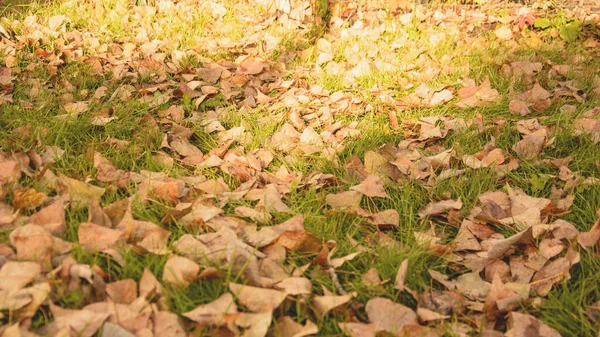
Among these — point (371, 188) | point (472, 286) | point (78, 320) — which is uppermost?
point (78, 320)

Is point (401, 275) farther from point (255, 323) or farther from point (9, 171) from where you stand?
point (9, 171)

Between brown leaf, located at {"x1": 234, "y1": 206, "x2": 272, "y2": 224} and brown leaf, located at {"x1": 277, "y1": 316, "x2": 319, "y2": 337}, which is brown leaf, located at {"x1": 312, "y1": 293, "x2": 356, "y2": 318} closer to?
brown leaf, located at {"x1": 277, "y1": 316, "x2": 319, "y2": 337}

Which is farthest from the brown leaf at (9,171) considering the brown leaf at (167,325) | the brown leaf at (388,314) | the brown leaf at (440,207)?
the brown leaf at (440,207)

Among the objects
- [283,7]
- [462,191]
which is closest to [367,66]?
[283,7]

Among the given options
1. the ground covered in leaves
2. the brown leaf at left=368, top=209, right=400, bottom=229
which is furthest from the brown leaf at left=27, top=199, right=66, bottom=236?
the brown leaf at left=368, top=209, right=400, bottom=229

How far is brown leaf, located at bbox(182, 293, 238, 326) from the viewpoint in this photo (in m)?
1.47

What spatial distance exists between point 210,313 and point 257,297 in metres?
0.14

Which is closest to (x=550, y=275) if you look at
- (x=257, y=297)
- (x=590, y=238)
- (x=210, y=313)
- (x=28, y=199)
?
(x=590, y=238)

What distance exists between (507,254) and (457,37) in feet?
7.76

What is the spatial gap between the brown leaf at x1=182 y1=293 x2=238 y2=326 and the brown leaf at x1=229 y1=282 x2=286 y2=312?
1.6 inches

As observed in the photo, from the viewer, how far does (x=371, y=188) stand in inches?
86.2

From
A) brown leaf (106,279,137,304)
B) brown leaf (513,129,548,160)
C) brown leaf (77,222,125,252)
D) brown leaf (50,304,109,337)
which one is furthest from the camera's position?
brown leaf (513,129,548,160)

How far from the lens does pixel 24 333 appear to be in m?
1.39

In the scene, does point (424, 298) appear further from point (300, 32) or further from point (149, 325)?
point (300, 32)
